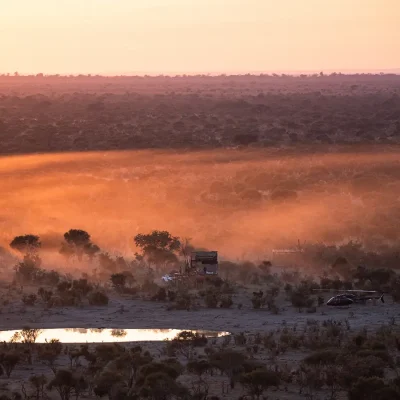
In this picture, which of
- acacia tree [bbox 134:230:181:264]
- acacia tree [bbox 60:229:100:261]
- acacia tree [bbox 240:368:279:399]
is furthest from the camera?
acacia tree [bbox 60:229:100:261]

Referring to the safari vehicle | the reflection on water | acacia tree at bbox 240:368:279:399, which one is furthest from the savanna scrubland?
the safari vehicle

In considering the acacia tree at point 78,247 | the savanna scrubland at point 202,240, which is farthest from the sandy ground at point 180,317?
the acacia tree at point 78,247

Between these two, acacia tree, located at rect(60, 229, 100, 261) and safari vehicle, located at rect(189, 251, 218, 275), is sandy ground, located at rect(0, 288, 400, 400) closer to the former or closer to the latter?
safari vehicle, located at rect(189, 251, 218, 275)

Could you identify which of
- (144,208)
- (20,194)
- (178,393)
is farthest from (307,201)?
(178,393)

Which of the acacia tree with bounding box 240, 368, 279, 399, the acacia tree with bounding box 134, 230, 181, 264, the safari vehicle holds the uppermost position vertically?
the acacia tree with bounding box 134, 230, 181, 264

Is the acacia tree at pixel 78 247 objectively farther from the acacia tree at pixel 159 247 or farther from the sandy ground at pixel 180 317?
the sandy ground at pixel 180 317

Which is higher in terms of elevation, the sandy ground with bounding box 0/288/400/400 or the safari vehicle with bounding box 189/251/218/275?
the safari vehicle with bounding box 189/251/218/275
